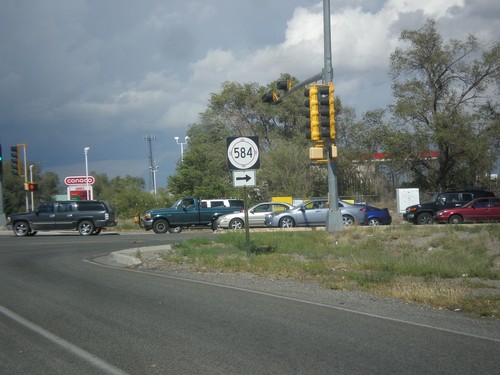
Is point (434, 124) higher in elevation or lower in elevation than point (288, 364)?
higher

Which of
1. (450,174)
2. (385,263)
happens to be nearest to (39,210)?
(385,263)

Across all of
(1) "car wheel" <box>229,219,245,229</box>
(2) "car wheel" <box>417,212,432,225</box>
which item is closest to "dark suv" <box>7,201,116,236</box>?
(1) "car wheel" <box>229,219,245,229</box>

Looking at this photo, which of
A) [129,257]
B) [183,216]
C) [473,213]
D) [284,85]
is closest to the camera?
[129,257]

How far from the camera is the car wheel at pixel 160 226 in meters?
31.5

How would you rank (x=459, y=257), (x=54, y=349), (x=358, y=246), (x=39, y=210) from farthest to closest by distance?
(x=39, y=210), (x=358, y=246), (x=459, y=257), (x=54, y=349)

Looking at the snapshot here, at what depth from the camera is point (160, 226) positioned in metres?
31.6

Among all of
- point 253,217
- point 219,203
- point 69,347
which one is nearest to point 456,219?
point 253,217

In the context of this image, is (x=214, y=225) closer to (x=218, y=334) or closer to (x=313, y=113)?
(x=313, y=113)

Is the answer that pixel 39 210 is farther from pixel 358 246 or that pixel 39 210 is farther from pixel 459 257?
Result: pixel 459 257

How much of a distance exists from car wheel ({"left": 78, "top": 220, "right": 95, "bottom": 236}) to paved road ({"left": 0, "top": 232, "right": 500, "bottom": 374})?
19.2 metres

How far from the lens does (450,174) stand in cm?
4950

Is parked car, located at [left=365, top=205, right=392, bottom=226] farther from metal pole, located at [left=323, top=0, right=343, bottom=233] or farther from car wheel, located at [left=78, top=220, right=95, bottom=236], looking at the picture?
car wheel, located at [left=78, top=220, right=95, bottom=236]

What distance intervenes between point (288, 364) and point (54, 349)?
2869mm

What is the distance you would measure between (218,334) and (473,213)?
23693 millimetres
